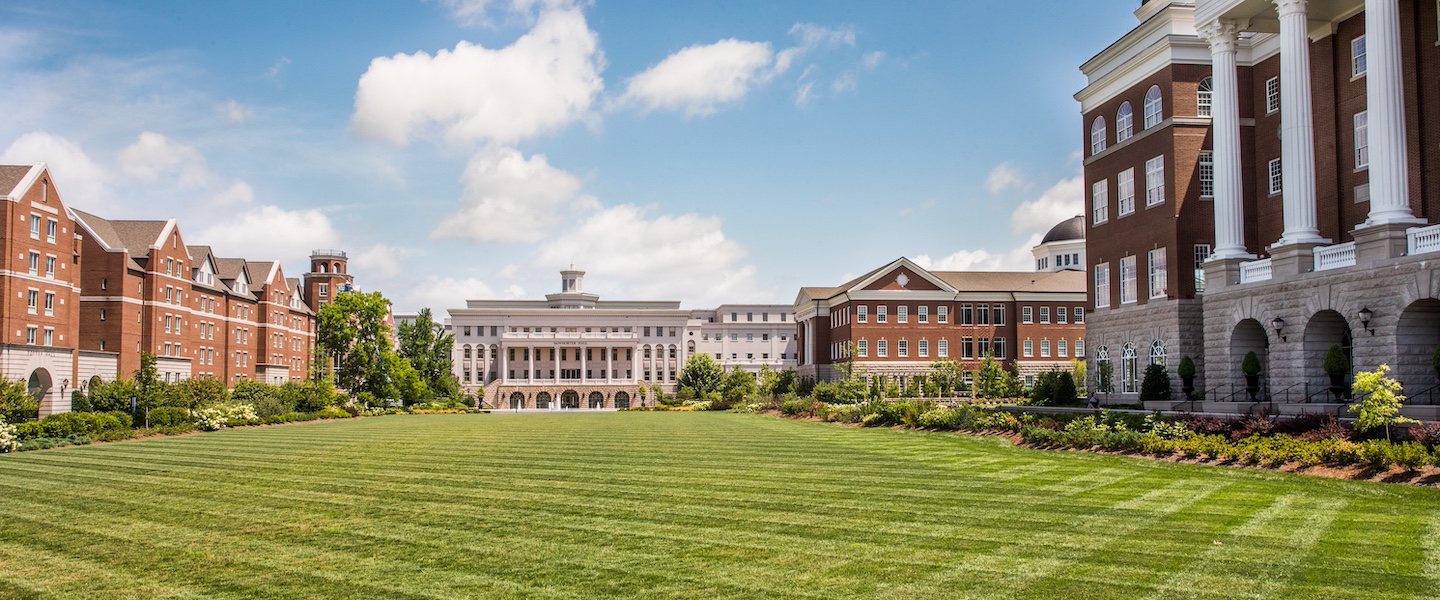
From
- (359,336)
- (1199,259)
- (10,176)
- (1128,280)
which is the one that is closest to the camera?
(1199,259)

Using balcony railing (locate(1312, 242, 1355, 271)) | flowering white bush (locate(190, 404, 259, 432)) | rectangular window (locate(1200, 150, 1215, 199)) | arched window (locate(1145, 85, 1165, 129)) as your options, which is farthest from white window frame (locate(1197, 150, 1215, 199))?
flowering white bush (locate(190, 404, 259, 432))

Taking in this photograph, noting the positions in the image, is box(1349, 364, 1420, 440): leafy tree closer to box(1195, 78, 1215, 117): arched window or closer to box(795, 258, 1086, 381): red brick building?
box(1195, 78, 1215, 117): arched window

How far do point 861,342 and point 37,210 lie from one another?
5622 cm

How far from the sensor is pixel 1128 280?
137 feet

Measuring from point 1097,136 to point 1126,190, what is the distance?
384cm

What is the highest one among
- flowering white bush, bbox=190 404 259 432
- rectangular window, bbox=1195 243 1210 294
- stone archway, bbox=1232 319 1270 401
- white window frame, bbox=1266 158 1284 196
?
white window frame, bbox=1266 158 1284 196

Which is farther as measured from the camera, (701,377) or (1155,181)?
(701,377)

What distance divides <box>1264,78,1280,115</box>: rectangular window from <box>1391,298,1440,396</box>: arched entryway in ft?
43.7

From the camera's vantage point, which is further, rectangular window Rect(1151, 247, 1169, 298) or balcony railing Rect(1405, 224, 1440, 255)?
rectangular window Rect(1151, 247, 1169, 298)

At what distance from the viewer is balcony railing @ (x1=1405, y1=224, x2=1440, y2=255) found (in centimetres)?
2452

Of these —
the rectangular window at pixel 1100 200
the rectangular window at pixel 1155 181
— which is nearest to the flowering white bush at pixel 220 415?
the rectangular window at pixel 1100 200

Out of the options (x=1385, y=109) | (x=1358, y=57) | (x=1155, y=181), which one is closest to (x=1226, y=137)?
(x=1358, y=57)

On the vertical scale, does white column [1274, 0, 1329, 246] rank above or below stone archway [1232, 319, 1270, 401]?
above

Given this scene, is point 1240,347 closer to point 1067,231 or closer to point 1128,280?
point 1128,280
